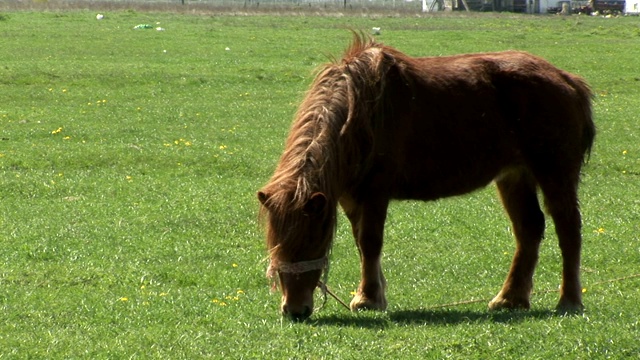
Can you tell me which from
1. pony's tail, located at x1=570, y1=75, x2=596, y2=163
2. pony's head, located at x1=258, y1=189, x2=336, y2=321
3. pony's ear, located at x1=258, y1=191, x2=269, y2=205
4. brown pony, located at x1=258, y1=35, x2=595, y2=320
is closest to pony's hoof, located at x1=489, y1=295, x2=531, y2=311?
brown pony, located at x1=258, y1=35, x2=595, y2=320

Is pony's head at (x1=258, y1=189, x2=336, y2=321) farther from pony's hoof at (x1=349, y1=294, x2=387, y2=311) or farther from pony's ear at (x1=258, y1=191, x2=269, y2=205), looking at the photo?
pony's hoof at (x1=349, y1=294, x2=387, y2=311)

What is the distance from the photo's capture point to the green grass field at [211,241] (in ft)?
22.9

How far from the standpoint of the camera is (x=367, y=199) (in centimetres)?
811

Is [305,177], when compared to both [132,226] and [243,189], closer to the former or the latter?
[132,226]

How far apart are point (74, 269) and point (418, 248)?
3.82 metres

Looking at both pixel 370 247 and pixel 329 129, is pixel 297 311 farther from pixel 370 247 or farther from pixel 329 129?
pixel 329 129

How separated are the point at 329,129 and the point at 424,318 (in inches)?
63.8

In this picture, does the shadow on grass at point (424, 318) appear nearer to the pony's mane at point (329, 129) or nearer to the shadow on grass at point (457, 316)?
the shadow on grass at point (457, 316)

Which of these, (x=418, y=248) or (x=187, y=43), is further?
(x=187, y=43)

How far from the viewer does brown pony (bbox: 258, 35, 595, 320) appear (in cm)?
754

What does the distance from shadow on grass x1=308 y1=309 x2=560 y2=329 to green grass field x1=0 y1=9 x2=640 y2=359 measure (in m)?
0.04

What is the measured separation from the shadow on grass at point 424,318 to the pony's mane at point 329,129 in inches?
30.7

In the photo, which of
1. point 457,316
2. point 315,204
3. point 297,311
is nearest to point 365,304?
point 457,316

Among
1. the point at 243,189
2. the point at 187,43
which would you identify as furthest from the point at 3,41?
the point at 243,189
